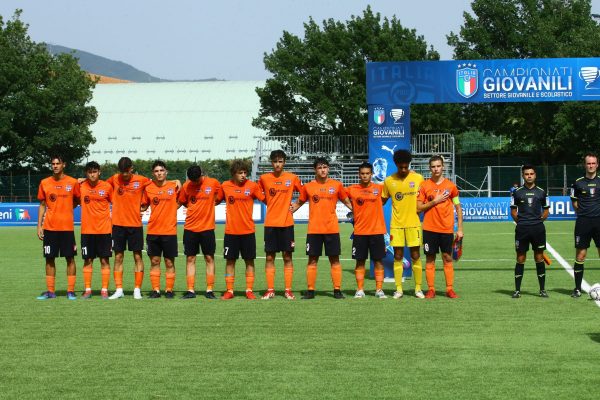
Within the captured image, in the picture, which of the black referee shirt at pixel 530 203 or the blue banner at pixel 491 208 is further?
the blue banner at pixel 491 208

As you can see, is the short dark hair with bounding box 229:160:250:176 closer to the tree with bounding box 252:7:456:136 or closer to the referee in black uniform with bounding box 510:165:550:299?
the referee in black uniform with bounding box 510:165:550:299

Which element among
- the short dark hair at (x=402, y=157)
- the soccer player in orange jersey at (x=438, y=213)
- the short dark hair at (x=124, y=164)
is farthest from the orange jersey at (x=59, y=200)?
the soccer player in orange jersey at (x=438, y=213)

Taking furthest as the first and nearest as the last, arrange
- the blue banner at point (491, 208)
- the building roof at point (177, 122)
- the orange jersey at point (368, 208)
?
1. the building roof at point (177, 122)
2. the blue banner at point (491, 208)
3. the orange jersey at point (368, 208)

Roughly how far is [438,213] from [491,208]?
26.4 m

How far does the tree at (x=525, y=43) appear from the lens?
170 feet

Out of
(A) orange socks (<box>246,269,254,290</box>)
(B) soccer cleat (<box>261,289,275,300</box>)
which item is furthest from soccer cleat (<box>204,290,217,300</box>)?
(B) soccer cleat (<box>261,289,275,300</box>)

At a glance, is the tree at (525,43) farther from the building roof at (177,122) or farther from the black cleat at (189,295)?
the black cleat at (189,295)

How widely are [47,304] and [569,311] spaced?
6625 mm

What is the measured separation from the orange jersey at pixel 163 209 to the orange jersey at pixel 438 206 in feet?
10.9

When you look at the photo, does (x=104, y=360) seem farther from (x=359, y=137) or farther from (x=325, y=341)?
(x=359, y=137)

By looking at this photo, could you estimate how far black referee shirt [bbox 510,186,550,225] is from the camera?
13.1m

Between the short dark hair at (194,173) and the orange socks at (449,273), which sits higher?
the short dark hair at (194,173)

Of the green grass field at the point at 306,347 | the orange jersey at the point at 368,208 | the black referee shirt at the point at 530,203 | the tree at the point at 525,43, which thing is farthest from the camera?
the tree at the point at 525,43

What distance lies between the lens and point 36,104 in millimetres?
53875
